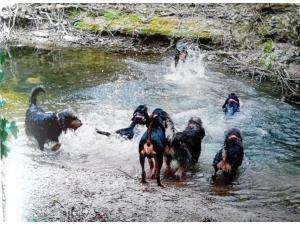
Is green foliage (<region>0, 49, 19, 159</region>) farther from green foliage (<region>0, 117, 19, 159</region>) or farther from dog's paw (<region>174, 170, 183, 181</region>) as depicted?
dog's paw (<region>174, 170, 183, 181</region>)

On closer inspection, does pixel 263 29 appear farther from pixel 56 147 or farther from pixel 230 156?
pixel 56 147

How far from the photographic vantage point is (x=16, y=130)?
301cm

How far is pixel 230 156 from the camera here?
3.04 m

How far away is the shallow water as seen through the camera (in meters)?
3.06

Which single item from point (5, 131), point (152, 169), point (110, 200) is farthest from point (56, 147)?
point (152, 169)

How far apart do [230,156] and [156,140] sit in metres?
0.43

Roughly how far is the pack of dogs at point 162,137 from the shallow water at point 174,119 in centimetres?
4

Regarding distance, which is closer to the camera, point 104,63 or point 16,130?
point 16,130

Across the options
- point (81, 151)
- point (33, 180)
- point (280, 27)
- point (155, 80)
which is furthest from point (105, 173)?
point (280, 27)

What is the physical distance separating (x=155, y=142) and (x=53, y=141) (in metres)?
0.60

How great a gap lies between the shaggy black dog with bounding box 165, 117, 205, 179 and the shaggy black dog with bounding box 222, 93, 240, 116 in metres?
0.18

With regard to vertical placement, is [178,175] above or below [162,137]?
below

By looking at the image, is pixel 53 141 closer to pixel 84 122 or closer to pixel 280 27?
pixel 84 122

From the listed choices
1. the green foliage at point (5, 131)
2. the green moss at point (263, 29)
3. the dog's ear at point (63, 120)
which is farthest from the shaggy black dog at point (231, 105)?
the green foliage at point (5, 131)
